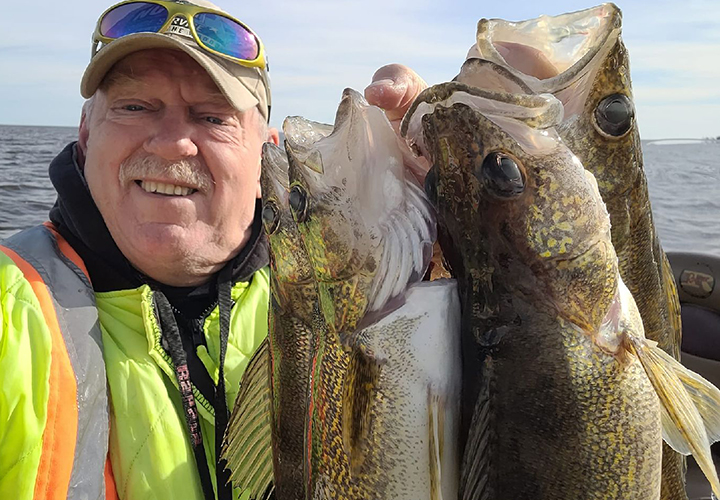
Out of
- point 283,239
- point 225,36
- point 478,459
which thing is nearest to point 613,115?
point 478,459

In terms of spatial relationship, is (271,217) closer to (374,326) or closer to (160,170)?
(374,326)

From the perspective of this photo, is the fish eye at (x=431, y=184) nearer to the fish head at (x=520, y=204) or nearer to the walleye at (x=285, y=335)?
the fish head at (x=520, y=204)

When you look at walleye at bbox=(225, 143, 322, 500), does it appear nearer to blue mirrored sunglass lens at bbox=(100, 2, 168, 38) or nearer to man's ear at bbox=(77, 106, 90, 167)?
blue mirrored sunglass lens at bbox=(100, 2, 168, 38)

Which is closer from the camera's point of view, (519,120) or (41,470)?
(519,120)

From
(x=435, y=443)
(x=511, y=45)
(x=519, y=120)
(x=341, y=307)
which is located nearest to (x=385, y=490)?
(x=435, y=443)

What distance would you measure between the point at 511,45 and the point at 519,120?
394 millimetres

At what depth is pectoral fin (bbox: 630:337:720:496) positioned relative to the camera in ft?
4.73

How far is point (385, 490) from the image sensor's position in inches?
60.1

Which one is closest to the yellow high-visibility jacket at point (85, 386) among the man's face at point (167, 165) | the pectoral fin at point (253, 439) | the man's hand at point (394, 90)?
the man's face at point (167, 165)

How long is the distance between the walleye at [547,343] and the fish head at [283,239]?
73cm

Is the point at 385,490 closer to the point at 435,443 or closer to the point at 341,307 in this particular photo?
the point at 435,443

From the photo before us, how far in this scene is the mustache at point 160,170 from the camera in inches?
124

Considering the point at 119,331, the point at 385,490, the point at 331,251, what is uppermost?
the point at 331,251

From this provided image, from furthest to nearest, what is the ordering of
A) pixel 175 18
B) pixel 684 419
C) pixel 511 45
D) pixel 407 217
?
1. pixel 175 18
2. pixel 511 45
3. pixel 407 217
4. pixel 684 419
